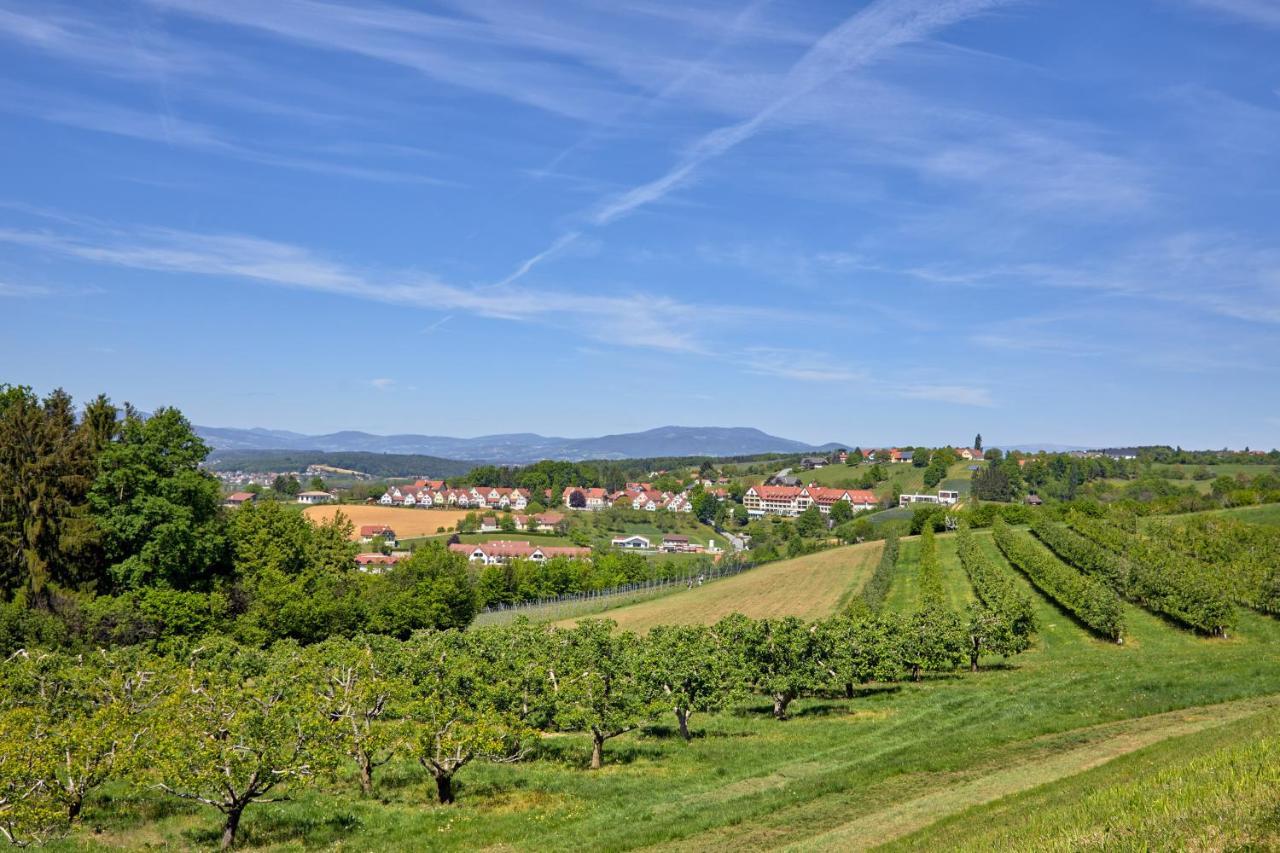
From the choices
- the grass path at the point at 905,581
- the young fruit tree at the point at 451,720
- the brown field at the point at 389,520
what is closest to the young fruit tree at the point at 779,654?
the young fruit tree at the point at 451,720

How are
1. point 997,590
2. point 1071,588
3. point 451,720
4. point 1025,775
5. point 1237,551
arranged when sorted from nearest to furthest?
point 1025,775
point 451,720
point 997,590
point 1071,588
point 1237,551

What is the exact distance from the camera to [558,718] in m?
32.3

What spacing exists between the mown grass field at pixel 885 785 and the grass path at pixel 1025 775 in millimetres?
90

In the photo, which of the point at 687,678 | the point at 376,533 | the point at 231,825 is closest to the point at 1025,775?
the point at 687,678

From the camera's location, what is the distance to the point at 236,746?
2306 cm

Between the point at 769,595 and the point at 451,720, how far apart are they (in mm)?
74760

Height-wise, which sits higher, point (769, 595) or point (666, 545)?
point (769, 595)

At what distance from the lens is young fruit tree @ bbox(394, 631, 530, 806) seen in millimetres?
26500

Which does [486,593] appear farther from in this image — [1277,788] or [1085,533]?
[1277,788]

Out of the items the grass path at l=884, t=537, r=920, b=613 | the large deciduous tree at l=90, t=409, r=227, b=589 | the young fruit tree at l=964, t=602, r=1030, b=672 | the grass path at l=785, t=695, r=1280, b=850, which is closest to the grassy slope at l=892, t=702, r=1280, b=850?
the grass path at l=785, t=695, r=1280, b=850

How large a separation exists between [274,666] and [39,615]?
65.0ft

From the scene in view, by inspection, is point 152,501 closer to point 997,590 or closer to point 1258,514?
point 997,590

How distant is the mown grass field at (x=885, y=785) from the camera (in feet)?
46.5

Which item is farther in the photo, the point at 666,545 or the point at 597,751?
the point at 666,545
